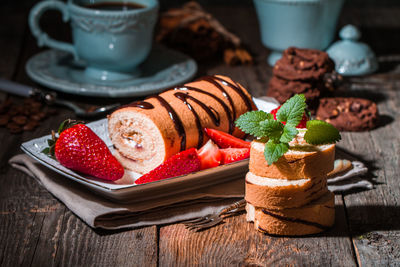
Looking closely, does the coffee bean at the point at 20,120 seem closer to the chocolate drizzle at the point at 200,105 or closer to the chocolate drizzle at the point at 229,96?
the chocolate drizzle at the point at 200,105

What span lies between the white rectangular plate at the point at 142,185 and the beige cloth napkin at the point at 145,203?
0.02 metres

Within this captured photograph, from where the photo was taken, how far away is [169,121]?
61.5 inches

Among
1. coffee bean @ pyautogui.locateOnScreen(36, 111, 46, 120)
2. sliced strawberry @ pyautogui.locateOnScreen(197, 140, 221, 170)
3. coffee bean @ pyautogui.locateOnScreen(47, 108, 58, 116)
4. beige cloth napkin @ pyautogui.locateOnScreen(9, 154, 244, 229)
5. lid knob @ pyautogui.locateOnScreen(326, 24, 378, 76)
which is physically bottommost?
coffee bean @ pyautogui.locateOnScreen(47, 108, 58, 116)

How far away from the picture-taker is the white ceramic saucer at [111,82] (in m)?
2.12

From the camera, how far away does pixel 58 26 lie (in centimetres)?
311

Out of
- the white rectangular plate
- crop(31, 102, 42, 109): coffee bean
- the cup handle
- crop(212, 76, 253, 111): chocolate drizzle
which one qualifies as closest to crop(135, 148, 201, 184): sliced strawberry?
the white rectangular plate

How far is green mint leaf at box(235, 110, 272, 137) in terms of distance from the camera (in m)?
1.33

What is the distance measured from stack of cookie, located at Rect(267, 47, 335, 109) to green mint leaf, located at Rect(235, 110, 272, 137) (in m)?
0.76

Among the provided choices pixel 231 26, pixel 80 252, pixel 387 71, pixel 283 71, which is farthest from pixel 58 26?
pixel 80 252

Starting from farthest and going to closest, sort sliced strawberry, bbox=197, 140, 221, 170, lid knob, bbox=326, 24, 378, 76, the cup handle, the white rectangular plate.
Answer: lid knob, bbox=326, 24, 378, 76, the cup handle, sliced strawberry, bbox=197, 140, 221, 170, the white rectangular plate

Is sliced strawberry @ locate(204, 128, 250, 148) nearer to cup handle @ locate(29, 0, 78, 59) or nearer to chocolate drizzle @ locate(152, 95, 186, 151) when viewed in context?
chocolate drizzle @ locate(152, 95, 186, 151)

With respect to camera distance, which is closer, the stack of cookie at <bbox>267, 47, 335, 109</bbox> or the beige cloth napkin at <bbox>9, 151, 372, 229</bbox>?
the beige cloth napkin at <bbox>9, 151, 372, 229</bbox>

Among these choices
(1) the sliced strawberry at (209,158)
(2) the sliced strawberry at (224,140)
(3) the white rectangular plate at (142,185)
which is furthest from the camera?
(2) the sliced strawberry at (224,140)

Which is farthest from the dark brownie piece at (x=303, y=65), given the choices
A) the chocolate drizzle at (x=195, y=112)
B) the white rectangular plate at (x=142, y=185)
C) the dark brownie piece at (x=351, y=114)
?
the white rectangular plate at (x=142, y=185)
